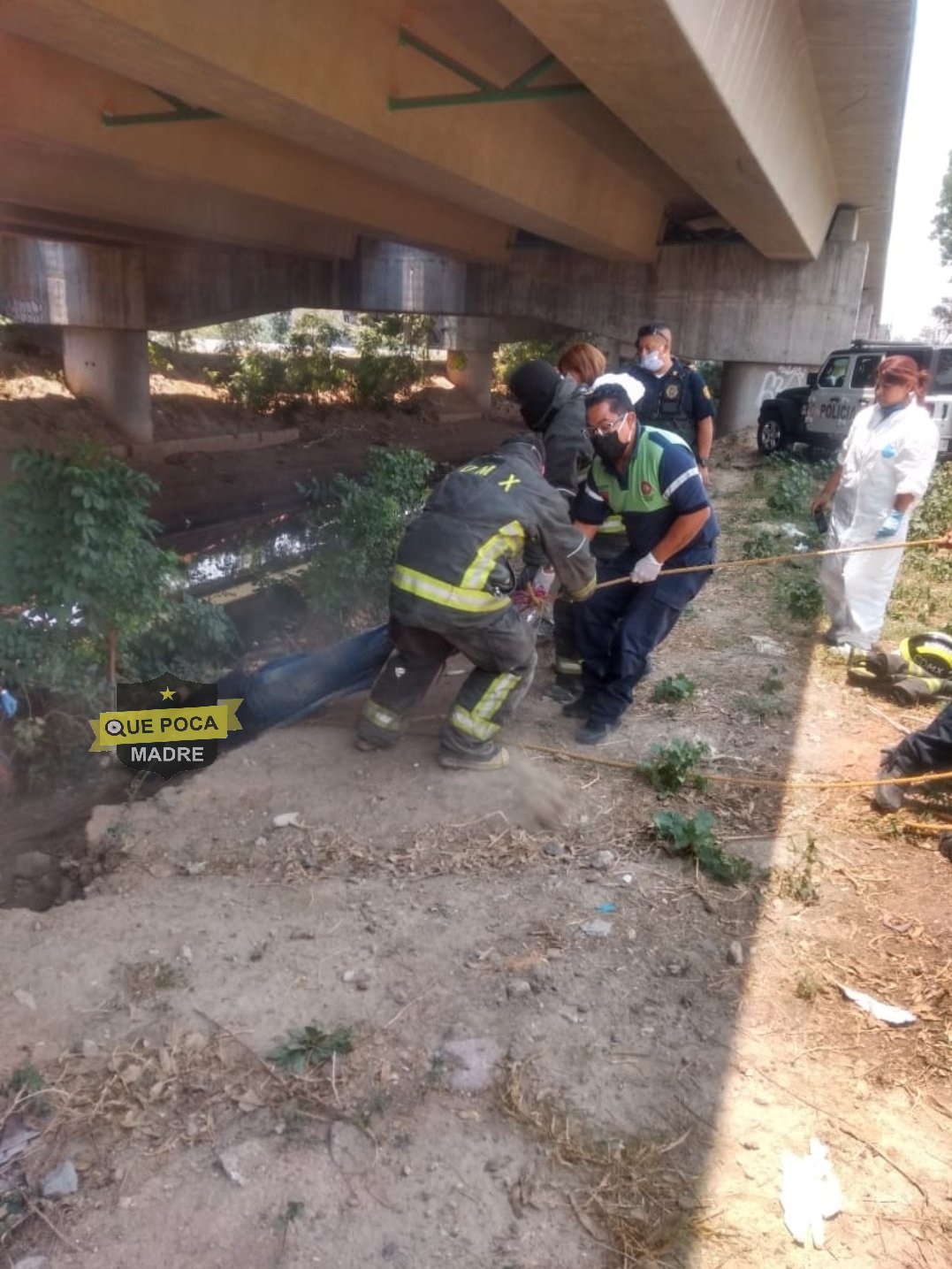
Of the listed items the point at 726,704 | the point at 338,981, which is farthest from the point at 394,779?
the point at 726,704

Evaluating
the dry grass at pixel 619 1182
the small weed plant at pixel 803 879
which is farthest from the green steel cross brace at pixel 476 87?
the dry grass at pixel 619 1182

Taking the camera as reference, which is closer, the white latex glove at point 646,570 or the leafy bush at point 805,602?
the white latex glove at point 646,570

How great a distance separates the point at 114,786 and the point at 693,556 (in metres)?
3.32

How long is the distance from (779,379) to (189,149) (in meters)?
17.0

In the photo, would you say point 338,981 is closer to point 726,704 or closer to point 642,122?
point 726,704

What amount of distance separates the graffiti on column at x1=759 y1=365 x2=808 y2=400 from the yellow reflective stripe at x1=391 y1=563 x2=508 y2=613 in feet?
57.1

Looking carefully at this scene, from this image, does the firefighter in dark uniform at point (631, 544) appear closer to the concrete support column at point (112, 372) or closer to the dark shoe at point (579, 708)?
the dark shoe at point (579, 708)

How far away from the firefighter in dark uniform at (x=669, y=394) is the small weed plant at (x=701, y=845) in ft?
11.5

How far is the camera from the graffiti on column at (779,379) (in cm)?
2094

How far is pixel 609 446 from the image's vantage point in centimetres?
462

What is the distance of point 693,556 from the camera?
16.2 ft

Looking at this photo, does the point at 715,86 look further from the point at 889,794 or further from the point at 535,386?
the point at 889,794
